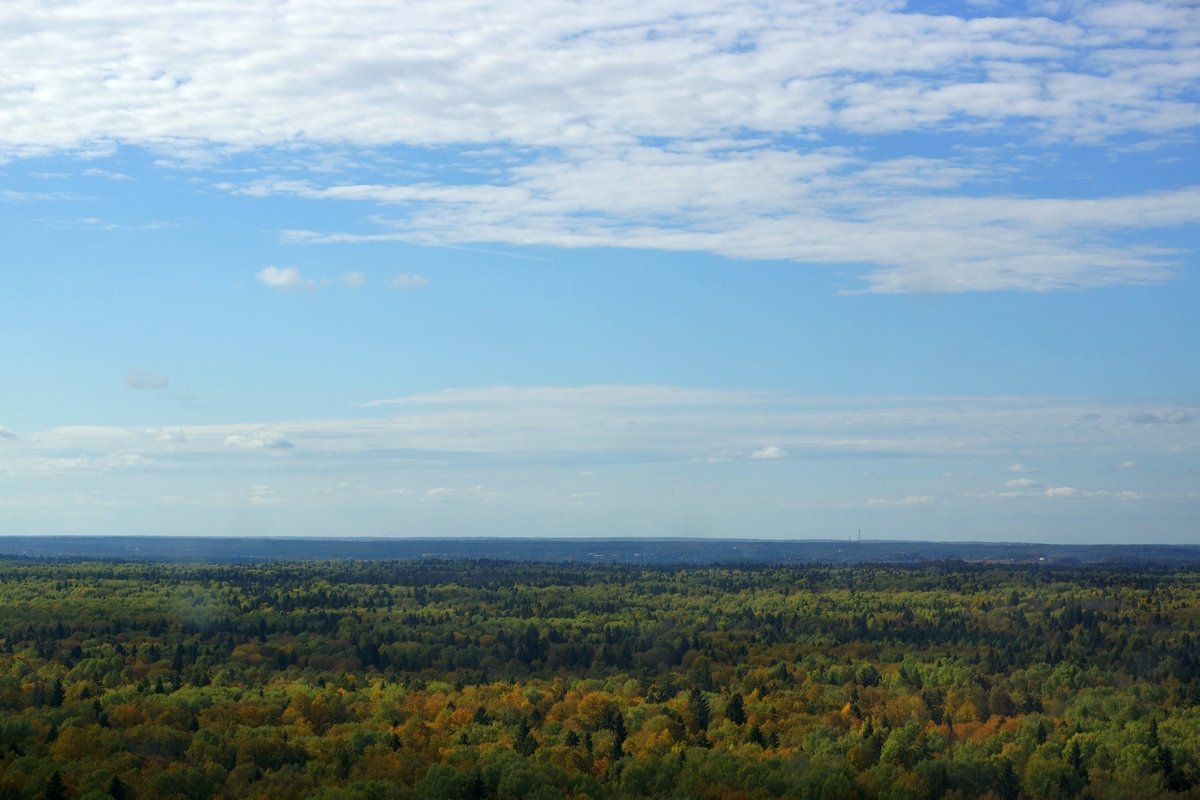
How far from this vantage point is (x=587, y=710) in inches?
4560

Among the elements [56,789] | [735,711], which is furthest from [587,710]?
[56,789]

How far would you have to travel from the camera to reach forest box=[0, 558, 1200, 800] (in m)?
82.9

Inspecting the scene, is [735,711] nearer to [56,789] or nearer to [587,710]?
[587,710]

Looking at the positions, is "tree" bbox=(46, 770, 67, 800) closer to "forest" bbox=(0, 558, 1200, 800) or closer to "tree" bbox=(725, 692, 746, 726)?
"forest" bbox=(0, 558, 1200, 800)

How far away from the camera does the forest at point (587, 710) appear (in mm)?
82875

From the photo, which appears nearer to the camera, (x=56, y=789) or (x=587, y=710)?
(x=56, y=789)

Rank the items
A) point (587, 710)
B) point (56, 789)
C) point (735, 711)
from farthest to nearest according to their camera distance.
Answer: point (587, 710)
point (735, 711)
point (56, 789)

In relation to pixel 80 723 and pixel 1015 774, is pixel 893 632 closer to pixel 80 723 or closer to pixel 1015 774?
pixel 1015 774

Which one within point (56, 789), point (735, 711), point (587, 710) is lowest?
point (587, 710)

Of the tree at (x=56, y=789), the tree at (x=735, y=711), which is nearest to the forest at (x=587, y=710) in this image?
the tree at (x=735, y=711)

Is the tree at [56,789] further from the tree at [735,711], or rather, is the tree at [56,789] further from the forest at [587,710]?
the tree at [735,711]

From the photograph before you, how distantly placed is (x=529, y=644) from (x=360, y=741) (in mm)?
76430

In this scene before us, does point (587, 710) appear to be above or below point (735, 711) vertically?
below

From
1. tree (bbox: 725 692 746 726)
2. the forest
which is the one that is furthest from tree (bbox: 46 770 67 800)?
tree (bbox: 725 692 746 726)
